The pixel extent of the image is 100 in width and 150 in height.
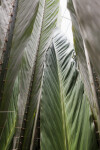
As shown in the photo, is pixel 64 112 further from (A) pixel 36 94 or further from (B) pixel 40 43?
(B) pixel 40 43

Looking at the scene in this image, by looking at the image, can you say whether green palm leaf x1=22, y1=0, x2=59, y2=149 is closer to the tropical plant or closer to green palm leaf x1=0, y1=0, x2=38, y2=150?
the tropical plant

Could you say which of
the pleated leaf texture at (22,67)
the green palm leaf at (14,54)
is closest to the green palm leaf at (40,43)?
the pleated leaf texture at (22,67)

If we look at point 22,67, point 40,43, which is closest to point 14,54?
point 22,67

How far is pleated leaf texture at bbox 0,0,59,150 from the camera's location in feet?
1.23

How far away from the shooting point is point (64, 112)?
0.42 meters

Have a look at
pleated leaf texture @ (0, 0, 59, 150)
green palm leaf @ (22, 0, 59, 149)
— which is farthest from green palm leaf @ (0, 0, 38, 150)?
green palm leaf @ (22, 0, 59, 149)

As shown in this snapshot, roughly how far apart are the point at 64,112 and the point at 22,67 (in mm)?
176

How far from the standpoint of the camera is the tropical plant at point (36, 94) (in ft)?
1.19

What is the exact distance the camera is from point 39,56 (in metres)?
0.60

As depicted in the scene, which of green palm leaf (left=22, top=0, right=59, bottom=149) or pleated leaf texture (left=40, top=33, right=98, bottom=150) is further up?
green palm leaf (left=22, top=0, right=59, bottom=149)

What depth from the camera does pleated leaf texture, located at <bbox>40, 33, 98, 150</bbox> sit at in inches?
14.0

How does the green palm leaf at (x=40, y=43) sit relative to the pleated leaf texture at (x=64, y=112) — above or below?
above

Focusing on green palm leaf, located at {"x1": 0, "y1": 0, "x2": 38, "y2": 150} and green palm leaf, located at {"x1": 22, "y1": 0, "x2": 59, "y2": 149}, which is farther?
green palm leaf, located at {"x1": 22, "y1": 0, "x2": 59, "y2": 149}

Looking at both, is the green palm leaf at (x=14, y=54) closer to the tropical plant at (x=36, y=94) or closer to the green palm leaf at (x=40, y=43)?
the tropical plant at (x=36, y=94)
